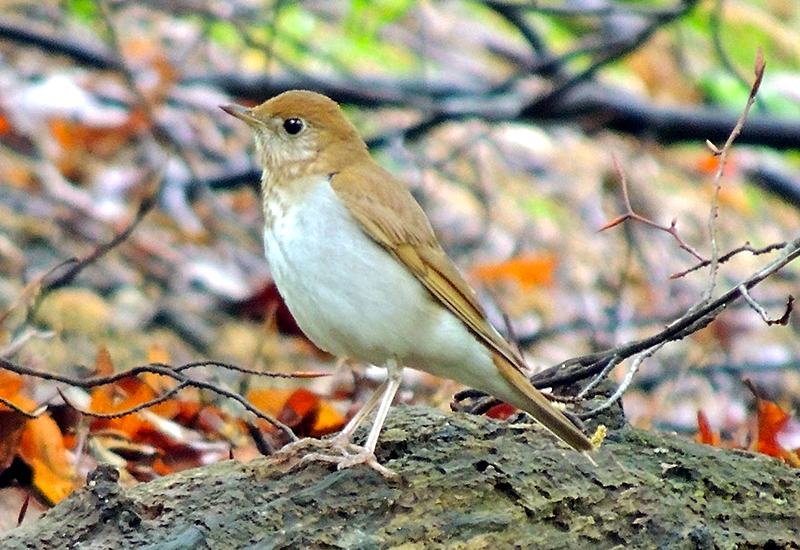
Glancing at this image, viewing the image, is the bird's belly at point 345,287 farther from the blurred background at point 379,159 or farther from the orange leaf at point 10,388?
the orange leaf at point 10,388

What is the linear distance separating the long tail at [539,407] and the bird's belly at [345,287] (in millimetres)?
313

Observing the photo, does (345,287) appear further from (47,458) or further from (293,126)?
(47,458)

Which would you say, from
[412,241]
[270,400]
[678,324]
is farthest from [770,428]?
[270,400]

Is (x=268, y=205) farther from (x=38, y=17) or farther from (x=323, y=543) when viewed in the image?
(x=38, y=17)

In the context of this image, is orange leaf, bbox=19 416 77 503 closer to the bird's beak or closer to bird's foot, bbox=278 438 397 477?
bird's foot, bbox=278 438 397 477

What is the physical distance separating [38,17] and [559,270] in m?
4.68

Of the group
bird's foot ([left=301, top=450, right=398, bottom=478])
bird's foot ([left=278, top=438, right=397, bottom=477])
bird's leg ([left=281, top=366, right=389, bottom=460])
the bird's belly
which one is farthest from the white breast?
bird's foot ([left=301, top=450, right=398, bottom=478])

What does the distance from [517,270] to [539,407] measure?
4.63 metres

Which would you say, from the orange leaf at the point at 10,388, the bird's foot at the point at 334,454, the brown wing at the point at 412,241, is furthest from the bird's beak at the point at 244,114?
the bird's foot at the point at 334,454

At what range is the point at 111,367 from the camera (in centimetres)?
433

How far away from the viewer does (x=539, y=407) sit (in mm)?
3465

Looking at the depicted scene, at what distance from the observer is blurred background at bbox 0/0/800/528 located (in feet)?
19.2

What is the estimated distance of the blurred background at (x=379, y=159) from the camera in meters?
5.86

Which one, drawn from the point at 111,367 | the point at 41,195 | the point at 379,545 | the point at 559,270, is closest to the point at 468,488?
the point at 379,545
